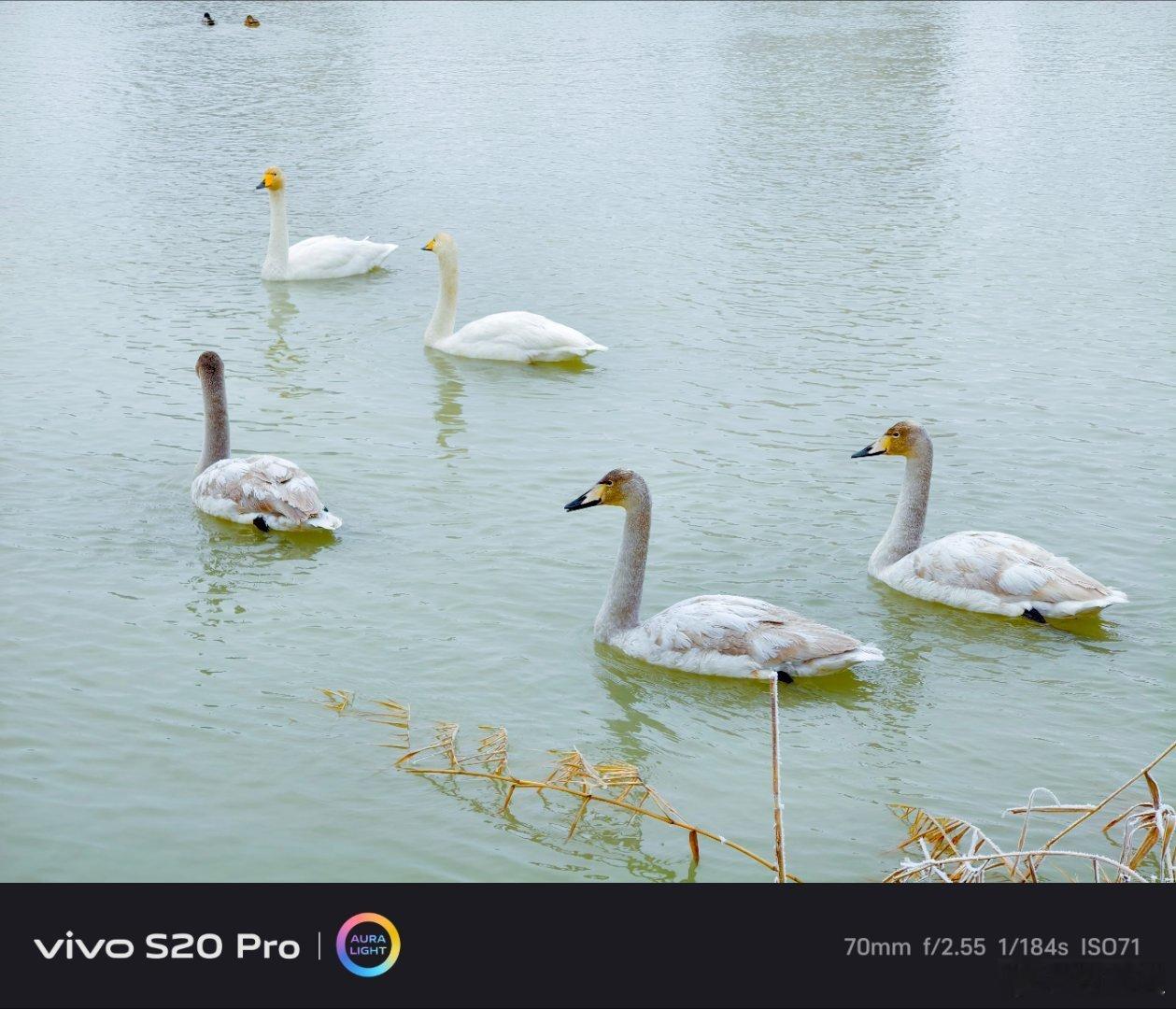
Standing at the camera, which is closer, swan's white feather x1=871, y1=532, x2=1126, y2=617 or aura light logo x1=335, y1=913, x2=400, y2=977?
aura light logo x1=335, y1=913, x2=400, y2=977

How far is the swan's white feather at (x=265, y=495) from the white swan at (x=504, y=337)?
4094 millimetres

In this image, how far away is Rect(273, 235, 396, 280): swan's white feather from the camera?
16547 millimetres

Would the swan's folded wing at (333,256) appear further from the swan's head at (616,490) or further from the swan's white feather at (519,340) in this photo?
the swan's head at (616,490)

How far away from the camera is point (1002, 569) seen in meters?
8.95

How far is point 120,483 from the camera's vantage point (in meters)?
10.8

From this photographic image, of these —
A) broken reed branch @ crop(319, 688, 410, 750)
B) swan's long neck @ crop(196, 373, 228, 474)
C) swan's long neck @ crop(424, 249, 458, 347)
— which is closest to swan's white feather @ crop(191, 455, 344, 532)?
swan's long neck @ crop(196, 373, 228, 474)

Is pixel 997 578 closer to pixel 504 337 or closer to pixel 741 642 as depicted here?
pixel 741 642

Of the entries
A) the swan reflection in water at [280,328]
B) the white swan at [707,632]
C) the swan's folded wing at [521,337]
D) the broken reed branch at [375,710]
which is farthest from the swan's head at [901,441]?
the swan reflection in water at [280,328]

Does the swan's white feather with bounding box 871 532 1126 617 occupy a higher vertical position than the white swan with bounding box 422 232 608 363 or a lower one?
lower

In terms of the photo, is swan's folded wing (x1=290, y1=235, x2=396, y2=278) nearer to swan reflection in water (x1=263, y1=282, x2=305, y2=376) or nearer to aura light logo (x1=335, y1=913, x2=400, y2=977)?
swan reflection in water (x1=263, y1=282, x2=305, y2=376)

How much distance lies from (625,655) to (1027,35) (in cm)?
3221

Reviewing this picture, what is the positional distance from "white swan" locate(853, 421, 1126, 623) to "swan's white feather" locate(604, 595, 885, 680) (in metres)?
1.10

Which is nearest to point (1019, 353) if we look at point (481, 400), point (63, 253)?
point (481, 400)

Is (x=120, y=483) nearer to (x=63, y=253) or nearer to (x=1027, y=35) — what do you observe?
(x=63, y=253)
